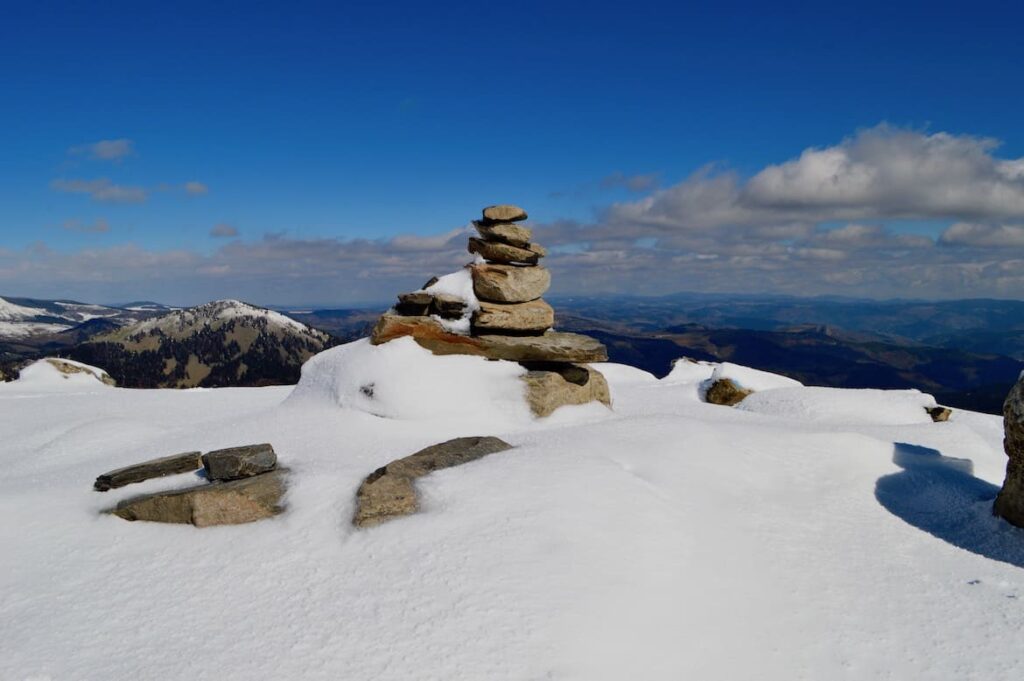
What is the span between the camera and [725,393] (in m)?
41.8

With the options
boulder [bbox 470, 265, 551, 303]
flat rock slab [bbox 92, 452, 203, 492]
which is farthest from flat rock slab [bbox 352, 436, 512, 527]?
boulder [bbox 470, 265, 551, 303]

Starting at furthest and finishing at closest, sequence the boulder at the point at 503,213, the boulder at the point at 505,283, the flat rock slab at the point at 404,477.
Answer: the boulder at the point at 503,213 → the boulder at the point at 505,283 → the flat rock slab at the point at 404,477

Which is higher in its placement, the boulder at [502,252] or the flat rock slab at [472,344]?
the boulder at [502,252]

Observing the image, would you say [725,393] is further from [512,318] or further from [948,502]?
[948,502]

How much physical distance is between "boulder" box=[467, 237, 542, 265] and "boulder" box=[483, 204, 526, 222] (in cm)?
137

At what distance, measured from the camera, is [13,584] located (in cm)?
1215

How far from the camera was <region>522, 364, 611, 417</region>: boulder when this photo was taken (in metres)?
25.9

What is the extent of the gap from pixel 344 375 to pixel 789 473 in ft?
63.9

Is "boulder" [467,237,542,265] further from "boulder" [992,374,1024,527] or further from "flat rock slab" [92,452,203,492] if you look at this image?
"boulder" [992,374,1024,527]

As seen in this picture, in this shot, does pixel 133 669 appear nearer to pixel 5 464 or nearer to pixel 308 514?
pixel 308 514

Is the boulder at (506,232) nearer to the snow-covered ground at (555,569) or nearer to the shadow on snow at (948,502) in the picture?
the snow-covered ground at (555,569)

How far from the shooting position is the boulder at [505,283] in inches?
1157

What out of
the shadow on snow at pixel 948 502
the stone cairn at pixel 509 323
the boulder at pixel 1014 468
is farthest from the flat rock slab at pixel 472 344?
the boulder at pixel 1014 468

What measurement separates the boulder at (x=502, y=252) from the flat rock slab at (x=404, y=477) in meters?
13.8
